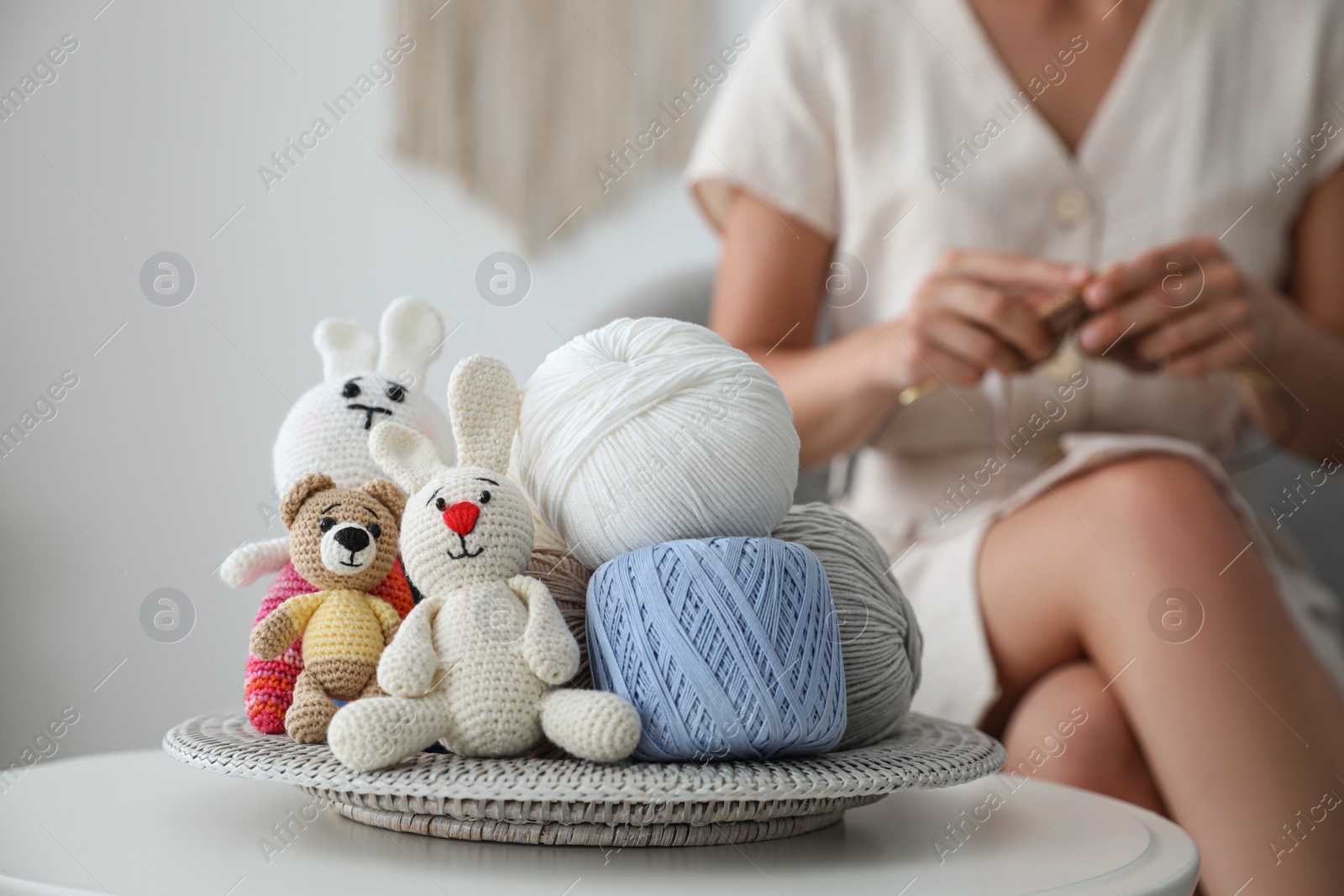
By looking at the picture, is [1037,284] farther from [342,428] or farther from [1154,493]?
[342,428]

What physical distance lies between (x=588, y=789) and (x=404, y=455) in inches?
5.7

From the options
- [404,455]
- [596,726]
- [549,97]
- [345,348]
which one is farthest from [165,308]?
[596,726]

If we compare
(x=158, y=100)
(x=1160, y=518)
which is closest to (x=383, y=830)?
(x=1160, y=518)

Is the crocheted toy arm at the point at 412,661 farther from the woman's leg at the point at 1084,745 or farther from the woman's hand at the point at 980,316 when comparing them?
the woman's hand at the point at 980,316

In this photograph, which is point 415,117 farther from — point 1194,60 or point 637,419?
point 637,419

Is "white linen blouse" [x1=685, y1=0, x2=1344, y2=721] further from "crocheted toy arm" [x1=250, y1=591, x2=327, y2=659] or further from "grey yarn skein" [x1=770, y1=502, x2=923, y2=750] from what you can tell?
"crocheted toy arm" [x1=250, y1=591, x2=327, y2=659]

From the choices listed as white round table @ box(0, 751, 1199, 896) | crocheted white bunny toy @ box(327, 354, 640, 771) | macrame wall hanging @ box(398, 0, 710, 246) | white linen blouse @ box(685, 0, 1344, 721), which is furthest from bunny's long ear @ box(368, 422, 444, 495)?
macrame wall hanging @ box(398, 0, 710, 246)

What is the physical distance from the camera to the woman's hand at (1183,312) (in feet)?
2.22

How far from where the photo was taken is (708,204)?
0.96 m

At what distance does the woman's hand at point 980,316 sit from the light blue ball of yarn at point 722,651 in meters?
0.40

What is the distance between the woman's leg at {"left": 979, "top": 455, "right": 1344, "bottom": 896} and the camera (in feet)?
1.57

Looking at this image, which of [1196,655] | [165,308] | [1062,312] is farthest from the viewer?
[165,308]

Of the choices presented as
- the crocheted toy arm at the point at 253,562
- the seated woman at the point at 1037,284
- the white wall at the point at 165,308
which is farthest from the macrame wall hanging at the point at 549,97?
the crocheted toy arm at the point at 253,562

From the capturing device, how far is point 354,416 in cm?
42
